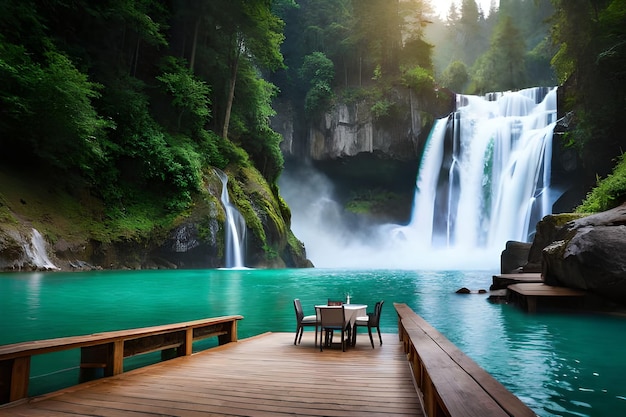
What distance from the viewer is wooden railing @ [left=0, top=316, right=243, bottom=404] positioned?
312 centimetres

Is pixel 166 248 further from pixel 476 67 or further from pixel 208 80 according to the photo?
pixel 476 67

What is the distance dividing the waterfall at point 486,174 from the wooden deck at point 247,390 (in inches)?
1117

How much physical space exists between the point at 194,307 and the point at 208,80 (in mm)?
24637

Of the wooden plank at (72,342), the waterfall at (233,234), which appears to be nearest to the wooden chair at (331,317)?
the wooden plank at (72,342)

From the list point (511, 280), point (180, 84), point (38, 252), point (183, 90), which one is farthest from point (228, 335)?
point (180, 84)

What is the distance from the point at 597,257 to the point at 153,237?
64.1 feet

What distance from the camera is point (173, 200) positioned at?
2406 cm

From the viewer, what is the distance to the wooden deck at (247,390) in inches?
117

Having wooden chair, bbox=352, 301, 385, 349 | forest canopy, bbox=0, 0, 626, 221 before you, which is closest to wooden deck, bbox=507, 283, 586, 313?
wooden chair, bbox=352, 301, 385, 349

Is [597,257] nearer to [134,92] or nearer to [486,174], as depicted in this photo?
[134,92]

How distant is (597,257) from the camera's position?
10.5 metres

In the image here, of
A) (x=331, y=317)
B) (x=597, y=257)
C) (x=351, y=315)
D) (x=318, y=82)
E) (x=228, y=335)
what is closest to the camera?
(x=331, y=317)

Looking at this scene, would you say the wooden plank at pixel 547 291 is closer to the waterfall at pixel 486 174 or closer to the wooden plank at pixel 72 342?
the wooden plank at pixel 72 342

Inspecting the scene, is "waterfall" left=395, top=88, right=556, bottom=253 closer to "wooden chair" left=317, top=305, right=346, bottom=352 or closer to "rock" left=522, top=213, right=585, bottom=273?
"rock" left=522, top=213, right=585, bottom=273
